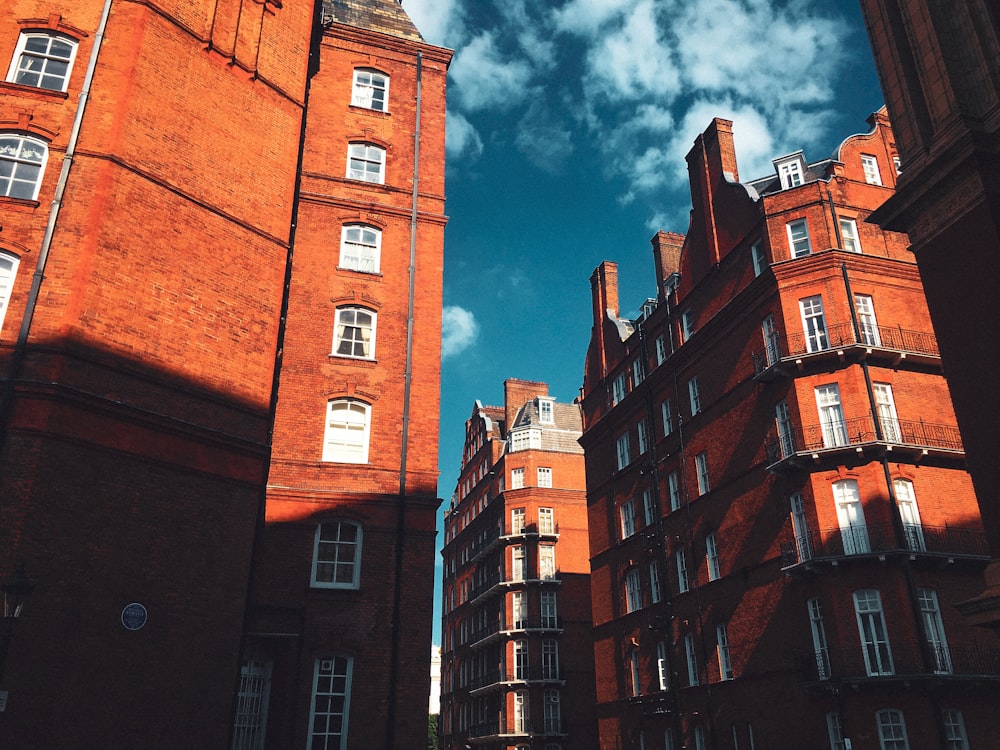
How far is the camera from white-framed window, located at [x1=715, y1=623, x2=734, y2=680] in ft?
90.8

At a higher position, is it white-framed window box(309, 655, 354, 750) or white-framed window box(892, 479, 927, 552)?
white-framed window box(892, 479, 927, 552)

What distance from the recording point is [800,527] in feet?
82.0

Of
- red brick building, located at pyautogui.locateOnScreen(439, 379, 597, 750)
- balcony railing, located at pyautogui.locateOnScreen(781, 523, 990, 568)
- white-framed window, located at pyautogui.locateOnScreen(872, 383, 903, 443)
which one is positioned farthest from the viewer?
red brick building, located at pyautogui.locateOnScreen(439, 379, 597, 750)

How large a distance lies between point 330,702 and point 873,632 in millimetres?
15378

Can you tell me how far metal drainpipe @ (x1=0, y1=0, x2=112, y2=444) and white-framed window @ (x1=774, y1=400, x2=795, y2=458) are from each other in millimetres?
21481

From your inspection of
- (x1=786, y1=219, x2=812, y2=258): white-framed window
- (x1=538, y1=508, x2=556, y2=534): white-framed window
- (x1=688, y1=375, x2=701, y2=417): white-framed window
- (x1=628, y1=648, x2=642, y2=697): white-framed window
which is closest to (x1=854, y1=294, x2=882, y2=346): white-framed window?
(x1=786, y1=219, x2=812, y2=258): white-framed window

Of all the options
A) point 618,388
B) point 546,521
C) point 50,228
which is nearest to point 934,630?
point 618,388

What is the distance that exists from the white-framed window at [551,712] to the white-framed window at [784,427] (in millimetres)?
26454

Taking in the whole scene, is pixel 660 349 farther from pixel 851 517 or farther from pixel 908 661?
pixel 908 661

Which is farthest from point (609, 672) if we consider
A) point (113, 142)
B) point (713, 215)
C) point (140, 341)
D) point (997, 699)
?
point (113, 142)

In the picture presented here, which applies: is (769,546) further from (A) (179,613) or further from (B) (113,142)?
(B) (113,142)

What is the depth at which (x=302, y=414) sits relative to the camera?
2067 centimetres

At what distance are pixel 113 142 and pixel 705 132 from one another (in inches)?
1001

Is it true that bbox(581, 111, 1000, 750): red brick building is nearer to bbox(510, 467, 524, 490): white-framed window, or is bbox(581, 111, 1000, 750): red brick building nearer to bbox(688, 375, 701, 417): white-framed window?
bbox(688, 375, 701, 417): white-framed window
